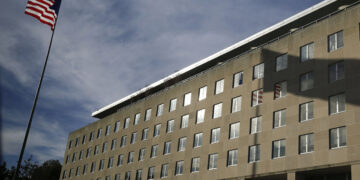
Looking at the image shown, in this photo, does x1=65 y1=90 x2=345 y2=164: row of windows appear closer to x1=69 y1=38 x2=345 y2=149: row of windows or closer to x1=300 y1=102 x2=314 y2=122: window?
x1=300 y1=102 x2=314 y2=122: window

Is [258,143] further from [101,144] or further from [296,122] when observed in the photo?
[101,144]

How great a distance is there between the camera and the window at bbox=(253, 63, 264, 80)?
147ft

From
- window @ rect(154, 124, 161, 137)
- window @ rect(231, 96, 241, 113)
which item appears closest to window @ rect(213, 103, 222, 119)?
window @ rect(231, 96, 241, 113)

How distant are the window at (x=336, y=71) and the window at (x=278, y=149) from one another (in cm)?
787

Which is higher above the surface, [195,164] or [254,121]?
[254,121]

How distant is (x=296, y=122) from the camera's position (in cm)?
3769

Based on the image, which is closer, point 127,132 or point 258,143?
point 258,143

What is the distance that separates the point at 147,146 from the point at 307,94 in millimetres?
28522

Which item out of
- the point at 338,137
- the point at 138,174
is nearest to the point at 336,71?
the point at 338,137

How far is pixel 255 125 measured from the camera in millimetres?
42375

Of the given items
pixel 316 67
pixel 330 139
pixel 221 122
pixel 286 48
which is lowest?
pixel 330 139

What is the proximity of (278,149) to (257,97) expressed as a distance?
736 cm

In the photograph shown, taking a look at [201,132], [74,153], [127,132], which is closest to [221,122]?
[201,132]

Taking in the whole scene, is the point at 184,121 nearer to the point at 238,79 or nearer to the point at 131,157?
the point at 238,79
